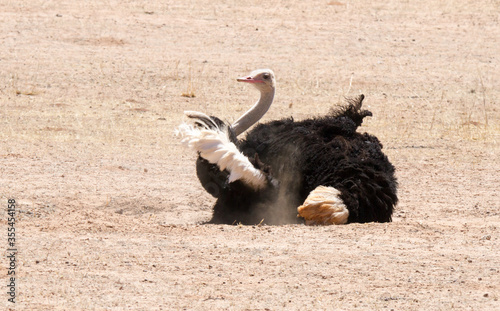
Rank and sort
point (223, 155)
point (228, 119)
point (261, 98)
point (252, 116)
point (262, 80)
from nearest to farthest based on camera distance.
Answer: point (223, 155), point (252, 116), point (261, 98), point (262, 80), point (228, 119)

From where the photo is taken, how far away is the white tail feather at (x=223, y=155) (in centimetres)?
614

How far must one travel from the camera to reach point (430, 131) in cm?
1116

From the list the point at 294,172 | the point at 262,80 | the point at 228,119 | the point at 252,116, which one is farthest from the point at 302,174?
the point at 228,119

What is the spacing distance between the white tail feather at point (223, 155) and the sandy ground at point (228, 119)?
1.27ft

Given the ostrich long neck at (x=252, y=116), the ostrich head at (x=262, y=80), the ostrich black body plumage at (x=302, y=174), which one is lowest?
the ostrich black body plumage at (x=302, y=174)

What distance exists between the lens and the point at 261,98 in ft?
25.6

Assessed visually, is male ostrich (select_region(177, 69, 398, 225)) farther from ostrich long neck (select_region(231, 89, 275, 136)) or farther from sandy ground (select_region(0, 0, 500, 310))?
ostrich long neck (select_region(231, 89, 275, 136))

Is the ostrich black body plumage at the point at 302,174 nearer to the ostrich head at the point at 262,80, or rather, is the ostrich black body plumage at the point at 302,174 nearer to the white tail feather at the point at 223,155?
the white tail feather at the point at 223,155

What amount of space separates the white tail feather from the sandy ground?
15.2 inches

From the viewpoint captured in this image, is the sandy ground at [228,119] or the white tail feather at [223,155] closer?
the sandy ground at [228,119]

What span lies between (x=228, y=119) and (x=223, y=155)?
17.3 feet

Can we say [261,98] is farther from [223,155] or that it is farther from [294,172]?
[223,155]

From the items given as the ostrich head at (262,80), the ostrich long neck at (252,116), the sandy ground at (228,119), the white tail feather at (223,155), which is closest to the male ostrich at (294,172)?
the white tail feather at (223,155)

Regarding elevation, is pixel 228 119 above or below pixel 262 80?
above
